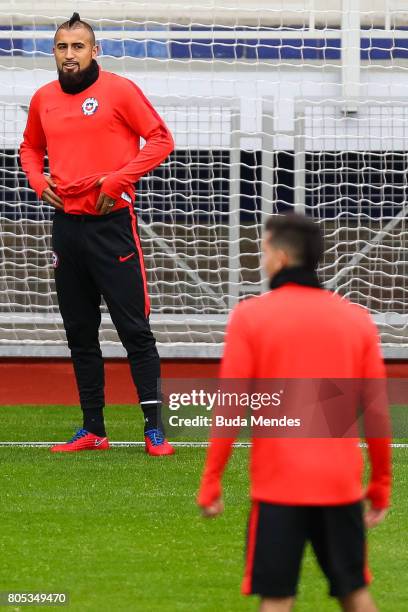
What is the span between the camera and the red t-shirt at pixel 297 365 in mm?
3041

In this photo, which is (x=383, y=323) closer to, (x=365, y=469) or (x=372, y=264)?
(x=372, y=264)

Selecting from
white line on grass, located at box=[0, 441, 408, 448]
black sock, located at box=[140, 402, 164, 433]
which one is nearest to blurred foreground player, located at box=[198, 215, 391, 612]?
black sock, located at box=[140, 402, 164, 433]

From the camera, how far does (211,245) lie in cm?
1034

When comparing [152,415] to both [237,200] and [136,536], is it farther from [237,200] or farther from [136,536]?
[237,200]

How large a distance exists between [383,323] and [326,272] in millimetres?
580

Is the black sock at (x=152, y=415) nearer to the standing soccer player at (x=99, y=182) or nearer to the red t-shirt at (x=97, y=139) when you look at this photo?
the standing soccer player at (x=99, y=182)

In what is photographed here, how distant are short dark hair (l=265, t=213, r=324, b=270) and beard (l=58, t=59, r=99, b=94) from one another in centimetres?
341

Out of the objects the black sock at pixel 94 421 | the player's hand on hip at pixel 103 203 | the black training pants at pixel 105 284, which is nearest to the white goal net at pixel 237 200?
the black sock at pixel 94 421

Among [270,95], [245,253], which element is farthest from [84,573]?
[270,95]

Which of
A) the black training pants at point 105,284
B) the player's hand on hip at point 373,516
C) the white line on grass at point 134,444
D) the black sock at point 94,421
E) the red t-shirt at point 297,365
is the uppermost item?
the red t-shirt at point 297,365

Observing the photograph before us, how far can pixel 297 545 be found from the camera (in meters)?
3.03

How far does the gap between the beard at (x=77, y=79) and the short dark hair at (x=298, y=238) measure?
3413 mm

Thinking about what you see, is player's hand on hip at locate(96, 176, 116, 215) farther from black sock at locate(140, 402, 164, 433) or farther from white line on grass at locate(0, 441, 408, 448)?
white line on grass at locate(0, 441, 408, 448)

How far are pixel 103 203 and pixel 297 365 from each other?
332 cm
